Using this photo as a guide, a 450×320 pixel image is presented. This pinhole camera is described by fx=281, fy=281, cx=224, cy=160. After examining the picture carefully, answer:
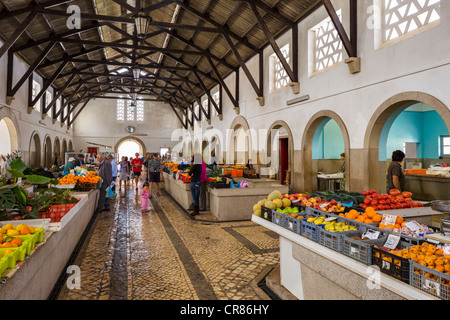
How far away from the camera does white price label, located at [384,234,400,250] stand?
2000 millimetres

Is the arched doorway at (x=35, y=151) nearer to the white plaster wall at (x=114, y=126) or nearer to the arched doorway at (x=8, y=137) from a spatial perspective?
the arched doorway at (x=8, y=137)

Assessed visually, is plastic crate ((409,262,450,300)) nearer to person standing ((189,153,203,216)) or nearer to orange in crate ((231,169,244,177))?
person standing ((189,153,203,216))

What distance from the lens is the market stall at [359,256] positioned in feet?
5.31

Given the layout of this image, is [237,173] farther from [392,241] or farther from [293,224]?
[392,241]

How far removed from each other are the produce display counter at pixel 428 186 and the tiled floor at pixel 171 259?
524 centimetres

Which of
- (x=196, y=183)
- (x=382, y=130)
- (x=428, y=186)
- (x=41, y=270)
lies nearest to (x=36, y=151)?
(x=196, y=183)

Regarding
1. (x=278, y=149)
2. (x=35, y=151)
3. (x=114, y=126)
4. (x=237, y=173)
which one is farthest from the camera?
(x=114, y=126)

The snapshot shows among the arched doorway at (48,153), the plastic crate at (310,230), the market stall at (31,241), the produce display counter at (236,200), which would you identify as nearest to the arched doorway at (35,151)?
the arched doorway at (48,153)

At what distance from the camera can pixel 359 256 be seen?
196 centimetres

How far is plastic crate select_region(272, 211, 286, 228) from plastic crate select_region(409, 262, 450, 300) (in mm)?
1379

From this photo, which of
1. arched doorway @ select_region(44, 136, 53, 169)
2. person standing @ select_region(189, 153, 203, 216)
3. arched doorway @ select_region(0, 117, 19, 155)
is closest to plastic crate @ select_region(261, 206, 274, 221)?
person standing @ select_region(189, 153, 203, 216)

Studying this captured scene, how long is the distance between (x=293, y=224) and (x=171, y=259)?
191 cm
